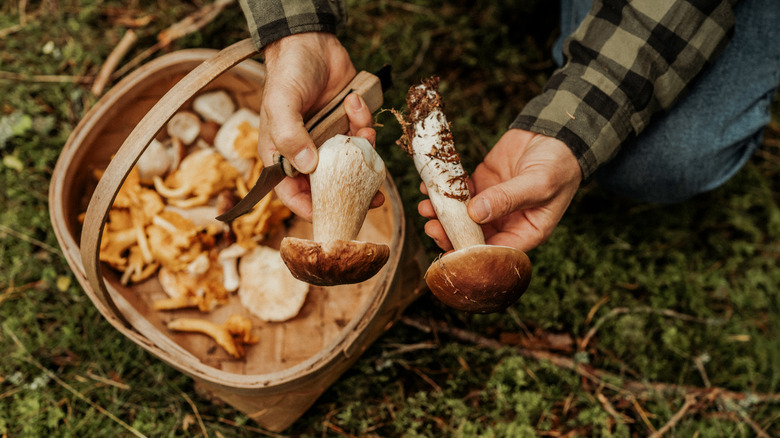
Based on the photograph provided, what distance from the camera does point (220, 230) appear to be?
2611mm

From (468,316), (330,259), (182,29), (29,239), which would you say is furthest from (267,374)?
(182,29)

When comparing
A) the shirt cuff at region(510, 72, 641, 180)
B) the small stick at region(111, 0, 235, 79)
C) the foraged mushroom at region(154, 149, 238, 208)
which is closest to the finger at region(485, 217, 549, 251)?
the shirt cuff at region(510, 72, 641, 180)

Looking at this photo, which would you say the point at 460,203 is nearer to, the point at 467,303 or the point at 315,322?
the point at 467,303

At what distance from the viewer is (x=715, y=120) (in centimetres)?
230

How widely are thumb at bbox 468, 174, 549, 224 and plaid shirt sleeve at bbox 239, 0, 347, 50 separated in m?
0.97

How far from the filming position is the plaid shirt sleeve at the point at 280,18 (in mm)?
1983

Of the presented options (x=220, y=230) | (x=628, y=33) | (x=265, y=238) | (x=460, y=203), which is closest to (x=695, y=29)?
(x=628, y=33)

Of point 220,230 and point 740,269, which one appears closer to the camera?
point 220,230

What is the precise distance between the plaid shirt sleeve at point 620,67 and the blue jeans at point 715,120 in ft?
0.77

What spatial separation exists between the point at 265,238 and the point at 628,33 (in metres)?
1.85

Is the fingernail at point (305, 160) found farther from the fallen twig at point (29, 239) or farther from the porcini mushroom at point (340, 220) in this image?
the fallen twig at point (29, 239)

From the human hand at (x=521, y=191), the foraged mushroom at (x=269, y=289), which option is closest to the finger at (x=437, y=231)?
the human hand at (x=521, y=191)

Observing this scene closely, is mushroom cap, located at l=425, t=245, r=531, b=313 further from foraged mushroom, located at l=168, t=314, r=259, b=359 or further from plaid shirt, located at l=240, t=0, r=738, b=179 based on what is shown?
foraged mushroom, located at l=168, t=314, r=259, b=359

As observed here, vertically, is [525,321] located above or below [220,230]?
below
